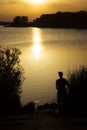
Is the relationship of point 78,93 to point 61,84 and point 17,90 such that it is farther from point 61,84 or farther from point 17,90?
point 17,90

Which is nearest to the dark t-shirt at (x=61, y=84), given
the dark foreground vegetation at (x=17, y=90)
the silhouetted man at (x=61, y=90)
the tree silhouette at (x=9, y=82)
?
the silhouetted man at (x=61, y=90)

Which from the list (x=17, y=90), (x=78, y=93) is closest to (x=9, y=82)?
(x=17, y=90)

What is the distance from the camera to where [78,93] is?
1599 cm

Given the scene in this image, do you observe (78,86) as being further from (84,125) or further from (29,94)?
(29,94)

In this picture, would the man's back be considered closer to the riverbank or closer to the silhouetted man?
the silhouetted man

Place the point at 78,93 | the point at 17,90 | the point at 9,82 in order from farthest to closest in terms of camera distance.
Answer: the point at 17,90 < the point at 9,82 < the point at 78,93

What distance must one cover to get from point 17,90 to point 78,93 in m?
4.63

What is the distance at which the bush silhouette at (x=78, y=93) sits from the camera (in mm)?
15578

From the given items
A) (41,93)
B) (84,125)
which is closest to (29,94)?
(41,93)

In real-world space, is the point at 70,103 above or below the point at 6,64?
below

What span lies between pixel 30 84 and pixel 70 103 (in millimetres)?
17409

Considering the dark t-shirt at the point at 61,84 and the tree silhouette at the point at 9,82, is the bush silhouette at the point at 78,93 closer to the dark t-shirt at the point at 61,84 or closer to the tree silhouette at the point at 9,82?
the dark t-shirt at the point at 61,84

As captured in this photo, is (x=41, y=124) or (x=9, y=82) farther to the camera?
(x=9, y=82)

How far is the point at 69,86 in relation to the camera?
16672 millimetres
